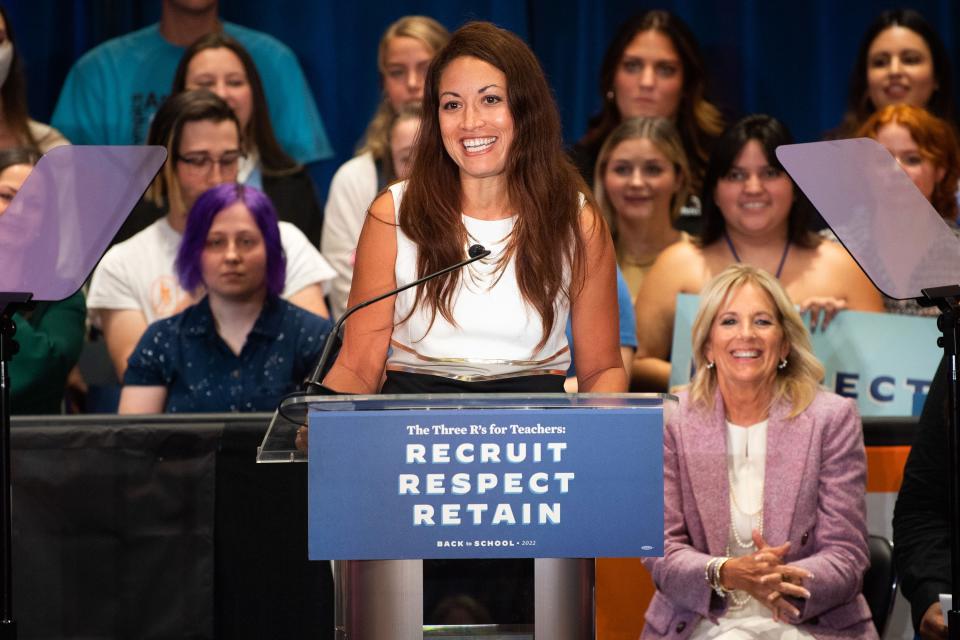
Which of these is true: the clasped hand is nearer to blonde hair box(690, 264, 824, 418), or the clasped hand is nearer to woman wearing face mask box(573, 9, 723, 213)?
blonde hair box(690, 264, 824, 418)

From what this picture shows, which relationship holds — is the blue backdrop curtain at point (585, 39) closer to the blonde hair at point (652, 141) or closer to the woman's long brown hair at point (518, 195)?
the blonde hair at point (652, 141)

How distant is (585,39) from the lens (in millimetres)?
5742

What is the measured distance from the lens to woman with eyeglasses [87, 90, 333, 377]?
4.48 meters

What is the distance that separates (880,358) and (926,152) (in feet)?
2.66

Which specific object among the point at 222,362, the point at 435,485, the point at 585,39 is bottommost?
the point at 435,485

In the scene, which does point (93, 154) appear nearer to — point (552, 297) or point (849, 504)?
point (552, 297)

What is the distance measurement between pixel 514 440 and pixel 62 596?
1892 mm

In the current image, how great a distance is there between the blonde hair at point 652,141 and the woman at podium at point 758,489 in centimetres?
121

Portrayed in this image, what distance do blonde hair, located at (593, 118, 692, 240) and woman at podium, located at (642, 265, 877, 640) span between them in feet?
3.97

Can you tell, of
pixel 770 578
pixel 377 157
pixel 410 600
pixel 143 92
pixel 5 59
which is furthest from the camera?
pixel 143 92

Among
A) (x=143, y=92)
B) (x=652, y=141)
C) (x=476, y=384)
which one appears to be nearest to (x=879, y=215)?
(x=476, y=384)

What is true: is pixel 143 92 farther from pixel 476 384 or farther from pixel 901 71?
pixel 476 384

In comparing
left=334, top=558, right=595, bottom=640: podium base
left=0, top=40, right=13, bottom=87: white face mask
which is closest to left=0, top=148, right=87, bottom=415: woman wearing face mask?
left=0, top=40, right=13, bottom=87: white face mask

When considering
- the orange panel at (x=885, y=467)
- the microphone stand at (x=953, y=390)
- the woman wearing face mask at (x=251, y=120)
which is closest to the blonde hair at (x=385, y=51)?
the woman wearing face mask at (x=251, y=120)
